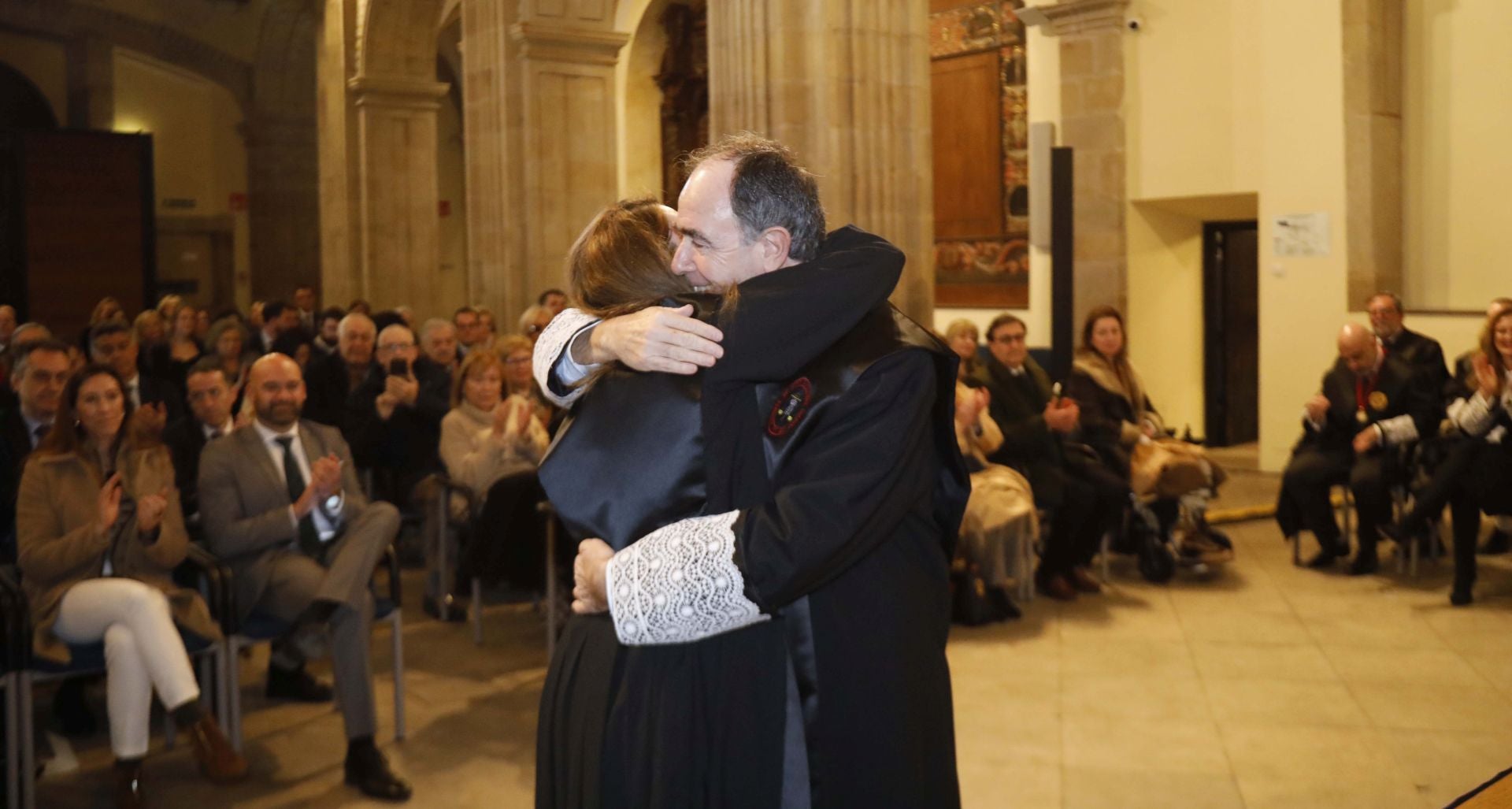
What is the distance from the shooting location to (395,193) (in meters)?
16.5

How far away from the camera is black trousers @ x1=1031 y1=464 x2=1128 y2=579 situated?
294 inches

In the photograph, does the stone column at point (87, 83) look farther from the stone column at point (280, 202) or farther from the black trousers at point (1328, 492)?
the black trousers at point (1328, 492)

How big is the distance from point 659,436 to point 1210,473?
630cm

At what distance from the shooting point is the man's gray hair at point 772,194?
81.9 inches

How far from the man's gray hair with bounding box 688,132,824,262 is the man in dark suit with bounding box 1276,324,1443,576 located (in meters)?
6.35

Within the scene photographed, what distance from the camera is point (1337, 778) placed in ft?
15.5

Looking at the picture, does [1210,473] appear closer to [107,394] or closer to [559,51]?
[107,394]

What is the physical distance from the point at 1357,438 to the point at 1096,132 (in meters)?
4.69

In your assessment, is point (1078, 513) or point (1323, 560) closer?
point (1078, 513)

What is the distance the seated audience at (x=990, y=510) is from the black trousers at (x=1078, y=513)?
0.93ft

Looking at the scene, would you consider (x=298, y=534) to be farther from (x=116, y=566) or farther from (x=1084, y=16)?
(x=1084, y=16)

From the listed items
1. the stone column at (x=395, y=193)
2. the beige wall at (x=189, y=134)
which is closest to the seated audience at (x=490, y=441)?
the stone column at (x=395, y=193)

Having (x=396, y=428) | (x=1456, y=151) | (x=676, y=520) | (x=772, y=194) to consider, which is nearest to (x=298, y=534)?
(x=396, y=428)

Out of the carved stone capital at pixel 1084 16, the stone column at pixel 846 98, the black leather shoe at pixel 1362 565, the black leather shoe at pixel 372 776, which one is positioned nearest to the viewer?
the black leather shoe at pixel 372 776
